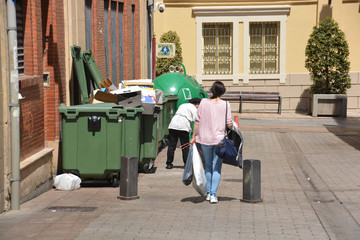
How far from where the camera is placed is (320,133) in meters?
19.6

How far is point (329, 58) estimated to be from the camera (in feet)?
78.9

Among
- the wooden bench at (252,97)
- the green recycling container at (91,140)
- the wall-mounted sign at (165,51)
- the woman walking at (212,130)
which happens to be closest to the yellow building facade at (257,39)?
the wooden bench at (252,97)

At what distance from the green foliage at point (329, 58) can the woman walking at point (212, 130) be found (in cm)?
1522

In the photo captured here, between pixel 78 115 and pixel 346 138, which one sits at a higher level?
pixel 78 115

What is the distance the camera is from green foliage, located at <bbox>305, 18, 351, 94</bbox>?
78.8 ft

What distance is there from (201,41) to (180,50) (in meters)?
0.89

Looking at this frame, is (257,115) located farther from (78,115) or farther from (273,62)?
(78,115)

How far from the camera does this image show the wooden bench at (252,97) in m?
25.3

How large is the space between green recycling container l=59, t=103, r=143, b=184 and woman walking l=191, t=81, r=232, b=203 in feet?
5.84

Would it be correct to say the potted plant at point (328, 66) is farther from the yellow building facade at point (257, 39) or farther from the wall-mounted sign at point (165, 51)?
the wall-mounted sign at point (165, 51)

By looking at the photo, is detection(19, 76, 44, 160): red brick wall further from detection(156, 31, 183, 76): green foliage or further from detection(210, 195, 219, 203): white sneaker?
detection(156, 31, 183, 76): green foliage

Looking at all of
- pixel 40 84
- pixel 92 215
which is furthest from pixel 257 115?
pixel 92 215

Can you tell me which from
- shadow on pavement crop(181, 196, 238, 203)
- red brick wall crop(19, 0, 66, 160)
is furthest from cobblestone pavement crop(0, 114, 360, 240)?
red brick wall crop(19, 0, 66, 160)

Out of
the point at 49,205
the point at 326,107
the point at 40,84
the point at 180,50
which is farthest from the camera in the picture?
the point at 180,50
